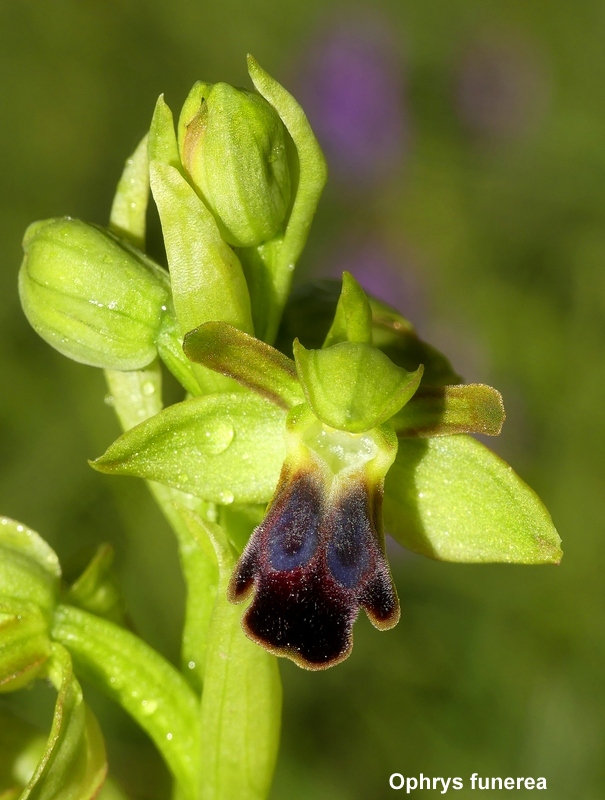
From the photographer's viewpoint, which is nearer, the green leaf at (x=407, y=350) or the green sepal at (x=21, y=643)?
the green sepal at (x=21, y=643)

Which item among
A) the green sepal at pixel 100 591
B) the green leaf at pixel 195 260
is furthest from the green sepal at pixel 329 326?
the green sepal at pixel 100 591

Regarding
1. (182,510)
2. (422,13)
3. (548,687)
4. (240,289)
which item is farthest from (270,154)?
(422,13)

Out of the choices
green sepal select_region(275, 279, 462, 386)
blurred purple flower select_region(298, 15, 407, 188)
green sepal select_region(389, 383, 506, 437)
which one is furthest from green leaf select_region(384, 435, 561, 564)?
blurred purple flower select_region(298, 15, 407, 188)

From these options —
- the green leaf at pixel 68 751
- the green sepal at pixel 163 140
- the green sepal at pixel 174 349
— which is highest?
the green sepal at pixel 163 140

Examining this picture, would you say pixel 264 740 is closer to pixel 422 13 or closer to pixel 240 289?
pixel 240 289

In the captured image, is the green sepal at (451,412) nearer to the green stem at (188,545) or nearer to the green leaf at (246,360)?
the green leaf at (246,360)

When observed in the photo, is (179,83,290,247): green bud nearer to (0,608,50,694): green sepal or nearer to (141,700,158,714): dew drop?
(0,608,50,694): green sepal
